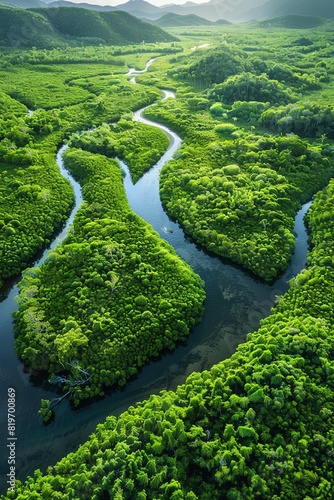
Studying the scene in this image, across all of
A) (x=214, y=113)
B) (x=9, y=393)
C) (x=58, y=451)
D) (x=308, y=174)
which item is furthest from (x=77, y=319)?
(x=214, y=113)

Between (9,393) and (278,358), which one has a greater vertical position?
(278,358)

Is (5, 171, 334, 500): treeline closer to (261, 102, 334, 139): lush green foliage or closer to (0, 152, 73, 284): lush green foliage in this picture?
(0, 152, 73, 284): lush green foliage

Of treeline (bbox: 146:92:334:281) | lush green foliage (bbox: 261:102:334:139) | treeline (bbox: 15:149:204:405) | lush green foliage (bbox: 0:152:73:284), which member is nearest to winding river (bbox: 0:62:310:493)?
treeline (bbox: 15:149:204:405)

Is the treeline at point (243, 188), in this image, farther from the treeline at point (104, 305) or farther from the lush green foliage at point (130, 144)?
the treeline at point (104, 305)

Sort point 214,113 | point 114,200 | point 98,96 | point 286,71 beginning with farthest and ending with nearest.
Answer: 1. point 286,71
2. point 98,96
3. point 214,113
4. point 114,200

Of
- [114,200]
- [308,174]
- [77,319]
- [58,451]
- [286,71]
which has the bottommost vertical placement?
[58,451]

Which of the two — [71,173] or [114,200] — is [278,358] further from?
[71,173]

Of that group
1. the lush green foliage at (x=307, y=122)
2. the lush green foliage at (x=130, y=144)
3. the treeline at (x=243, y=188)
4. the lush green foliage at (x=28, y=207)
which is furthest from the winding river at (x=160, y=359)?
the lush green foliage at (x=307, y=122)
